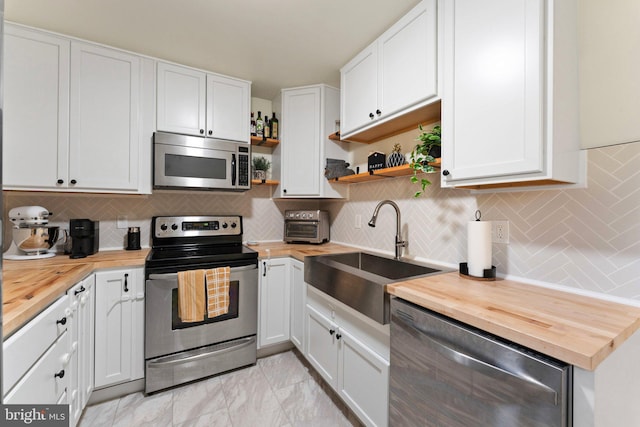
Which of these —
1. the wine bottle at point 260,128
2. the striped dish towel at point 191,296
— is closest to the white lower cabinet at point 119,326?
the striped dish towel at point 191,296

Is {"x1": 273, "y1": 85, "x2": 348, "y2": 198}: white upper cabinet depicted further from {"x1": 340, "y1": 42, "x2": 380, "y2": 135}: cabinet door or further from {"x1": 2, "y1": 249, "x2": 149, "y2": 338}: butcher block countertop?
{"x1": 2, "y1": 249, "x2": 149, "y2": 338}: butcher block countertop

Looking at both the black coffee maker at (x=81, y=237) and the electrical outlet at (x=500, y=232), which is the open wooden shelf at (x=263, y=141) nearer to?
the black coffee maker at (x=81, y=237)

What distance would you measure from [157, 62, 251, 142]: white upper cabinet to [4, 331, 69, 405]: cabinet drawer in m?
1.55

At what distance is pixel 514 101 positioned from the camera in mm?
1127

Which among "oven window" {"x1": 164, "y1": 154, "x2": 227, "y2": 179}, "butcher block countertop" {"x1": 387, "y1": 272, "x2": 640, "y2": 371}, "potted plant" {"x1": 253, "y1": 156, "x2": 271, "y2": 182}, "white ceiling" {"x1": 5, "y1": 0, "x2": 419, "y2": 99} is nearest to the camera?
"butcher block countertop" {"x1": 387, "y1": 272, "x2": 640, "y2": 371}

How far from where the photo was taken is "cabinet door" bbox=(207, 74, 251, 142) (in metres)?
2.32

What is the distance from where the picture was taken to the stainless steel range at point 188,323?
186cm

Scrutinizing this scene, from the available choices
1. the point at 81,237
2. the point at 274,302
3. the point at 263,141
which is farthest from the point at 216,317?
the point at 263,141

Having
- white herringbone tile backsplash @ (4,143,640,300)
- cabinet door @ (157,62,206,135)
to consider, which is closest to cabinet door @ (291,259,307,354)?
white herringbone tile backsplash @ (4,143,640,300)

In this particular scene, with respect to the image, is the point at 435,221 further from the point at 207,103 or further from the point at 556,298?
the point at 207,103

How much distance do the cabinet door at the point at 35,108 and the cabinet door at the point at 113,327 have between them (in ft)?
2.50

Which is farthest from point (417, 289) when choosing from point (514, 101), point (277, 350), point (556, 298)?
point (277, 350)

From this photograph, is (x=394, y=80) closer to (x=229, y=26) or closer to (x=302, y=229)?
(x=229, y=26)

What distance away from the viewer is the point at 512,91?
113cm
